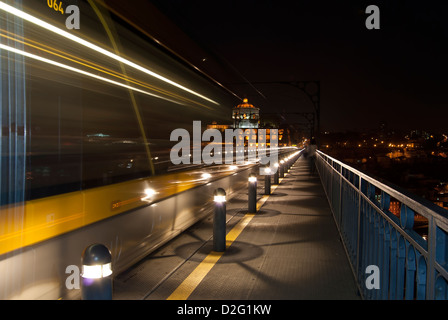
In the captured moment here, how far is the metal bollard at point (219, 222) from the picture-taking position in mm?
6074

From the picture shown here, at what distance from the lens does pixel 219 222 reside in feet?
19.9

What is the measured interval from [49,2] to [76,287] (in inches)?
98.9

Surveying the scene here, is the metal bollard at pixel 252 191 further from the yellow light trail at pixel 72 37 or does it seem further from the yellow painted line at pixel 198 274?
the yellow light trail at pixel 72 37

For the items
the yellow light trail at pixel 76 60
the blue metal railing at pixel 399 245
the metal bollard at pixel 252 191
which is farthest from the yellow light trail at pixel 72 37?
the metal bollard at pixel 252 191

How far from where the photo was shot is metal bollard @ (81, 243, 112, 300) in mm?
2889

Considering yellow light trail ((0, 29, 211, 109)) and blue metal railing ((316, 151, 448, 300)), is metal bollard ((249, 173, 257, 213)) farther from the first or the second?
yellow light trail ((0, 29, 211, 109))

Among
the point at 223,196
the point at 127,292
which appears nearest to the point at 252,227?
the point at 223,196

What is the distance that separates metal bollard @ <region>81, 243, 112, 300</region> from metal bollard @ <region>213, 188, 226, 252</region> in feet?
10.5

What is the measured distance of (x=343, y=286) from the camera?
4695 mm

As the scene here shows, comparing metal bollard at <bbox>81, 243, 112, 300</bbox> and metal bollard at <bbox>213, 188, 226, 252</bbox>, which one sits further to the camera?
metal bollard at <bbox>213, 188, 226, 252</bbox>

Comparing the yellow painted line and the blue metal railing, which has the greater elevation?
the blue metal railing

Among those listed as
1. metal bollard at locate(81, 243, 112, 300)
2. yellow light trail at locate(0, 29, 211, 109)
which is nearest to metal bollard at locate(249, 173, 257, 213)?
yellow light trail at locate(0, 29, 211, 109)

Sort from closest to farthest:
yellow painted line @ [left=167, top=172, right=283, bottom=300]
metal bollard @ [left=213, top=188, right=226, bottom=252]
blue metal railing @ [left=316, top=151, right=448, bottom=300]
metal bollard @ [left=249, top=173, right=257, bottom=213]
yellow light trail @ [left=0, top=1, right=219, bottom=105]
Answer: blue metal railing @ [left=316, top=151, right=448, bottom=300]
yellow light trail @ [left=0, top=1, right=219, bottom=105]
yellow painted line @ [left=167, top=172, right=283, bottom=300]
metal bollard @ [left=213, top=188, right=226, bottom=252]
metal bollard @ [left=249, top=173, right=257, bottom=213]
